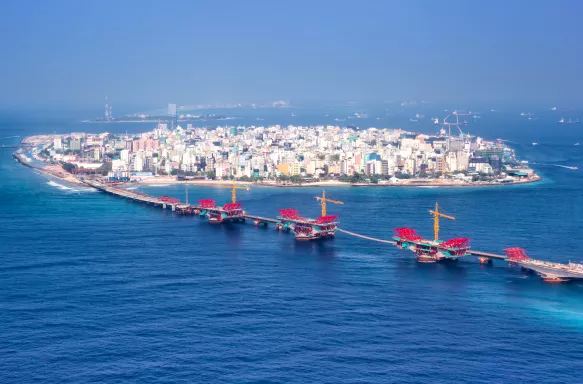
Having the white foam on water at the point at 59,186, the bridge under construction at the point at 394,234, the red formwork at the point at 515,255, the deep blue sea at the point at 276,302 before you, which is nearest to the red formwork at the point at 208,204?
the bridge under construction at the point at 394,234

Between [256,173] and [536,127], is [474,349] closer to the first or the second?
[256,173]

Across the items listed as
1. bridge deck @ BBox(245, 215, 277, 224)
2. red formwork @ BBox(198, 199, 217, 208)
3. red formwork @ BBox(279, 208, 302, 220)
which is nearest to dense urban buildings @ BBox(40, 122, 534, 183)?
red formwork @ BBox(198, 199, 217, 208)

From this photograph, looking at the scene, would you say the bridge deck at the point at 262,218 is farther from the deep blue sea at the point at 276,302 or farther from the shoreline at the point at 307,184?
the shoreline at the point at 307,184

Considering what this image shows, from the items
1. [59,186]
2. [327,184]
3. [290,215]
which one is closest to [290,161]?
[327,184]

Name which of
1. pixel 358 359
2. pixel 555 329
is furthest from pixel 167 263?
pixel 555 329

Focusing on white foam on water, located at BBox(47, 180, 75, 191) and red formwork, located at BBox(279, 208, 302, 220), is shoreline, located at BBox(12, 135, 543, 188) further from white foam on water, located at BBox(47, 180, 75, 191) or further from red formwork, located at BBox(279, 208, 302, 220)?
red formwork, located at BBox(279, 208, 302, 220)
